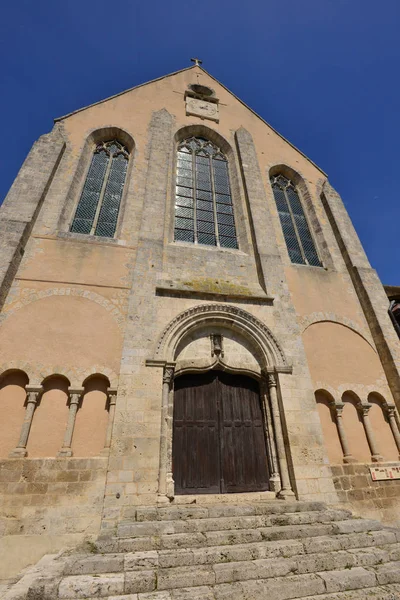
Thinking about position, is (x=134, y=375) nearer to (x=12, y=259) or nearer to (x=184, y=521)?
(x=184, y=521)

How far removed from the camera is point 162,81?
1242cm

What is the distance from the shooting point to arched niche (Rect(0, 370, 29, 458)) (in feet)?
16.5

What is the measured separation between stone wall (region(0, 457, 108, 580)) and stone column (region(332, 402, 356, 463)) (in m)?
4.83

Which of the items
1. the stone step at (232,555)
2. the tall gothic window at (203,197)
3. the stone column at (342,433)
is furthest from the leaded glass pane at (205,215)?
the stone step at (232,555)

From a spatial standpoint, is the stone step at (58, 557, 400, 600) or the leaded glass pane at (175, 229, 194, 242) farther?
the leaded glass pane at (175, 229, 194, 242)

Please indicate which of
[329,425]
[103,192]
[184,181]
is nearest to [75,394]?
[329,425]

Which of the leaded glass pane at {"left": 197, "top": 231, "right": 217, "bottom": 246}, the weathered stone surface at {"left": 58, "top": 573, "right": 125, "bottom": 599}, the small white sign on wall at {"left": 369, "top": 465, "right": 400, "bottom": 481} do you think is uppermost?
the leaded glass pane at {"left": 197, "top": 231, "right": 217, "bottom": 246}

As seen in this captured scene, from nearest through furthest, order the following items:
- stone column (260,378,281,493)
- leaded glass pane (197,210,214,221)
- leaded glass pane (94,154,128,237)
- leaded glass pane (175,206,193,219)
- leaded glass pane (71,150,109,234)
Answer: stone column (260,378,281,493)
leaded glass pane (71,150,109,234)
leaded glass pane (94,154,128,237)
leaded glass pane (175,206,193,219)
leaded glass pane (197,210,214,221)

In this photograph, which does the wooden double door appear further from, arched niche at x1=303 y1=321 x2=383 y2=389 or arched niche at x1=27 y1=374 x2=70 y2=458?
arched niche at x1=27 y1=374 x2=70 y2=458

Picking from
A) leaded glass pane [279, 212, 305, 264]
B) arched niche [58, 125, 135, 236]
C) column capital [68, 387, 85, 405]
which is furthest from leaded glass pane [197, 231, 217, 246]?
column capital [68, 387, 85, 405]

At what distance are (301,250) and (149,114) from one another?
24.4 feet

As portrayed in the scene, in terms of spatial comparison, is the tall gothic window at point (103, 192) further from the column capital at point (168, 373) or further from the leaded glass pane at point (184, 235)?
the column capital at point (168, 373)

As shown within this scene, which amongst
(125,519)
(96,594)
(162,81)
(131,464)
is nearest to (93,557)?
(96,594)

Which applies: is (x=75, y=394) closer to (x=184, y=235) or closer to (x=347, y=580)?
(x=347, y=580)
